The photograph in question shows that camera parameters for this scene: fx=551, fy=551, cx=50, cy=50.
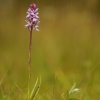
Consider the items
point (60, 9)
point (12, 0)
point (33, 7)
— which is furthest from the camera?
point (12, 0)

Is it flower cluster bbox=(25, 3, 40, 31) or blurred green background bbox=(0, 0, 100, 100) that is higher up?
flower cluster bbox=(25, 3, 40, 31)

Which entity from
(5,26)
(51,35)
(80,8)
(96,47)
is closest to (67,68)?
(96,47)

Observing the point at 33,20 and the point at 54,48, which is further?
the point at 54,48

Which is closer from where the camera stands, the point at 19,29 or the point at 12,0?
the point at 19,29

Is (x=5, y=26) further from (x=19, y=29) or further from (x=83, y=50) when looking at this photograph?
(x=83, y=50)

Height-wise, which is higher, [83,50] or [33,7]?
[33,7]

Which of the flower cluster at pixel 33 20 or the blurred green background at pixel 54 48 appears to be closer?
the flower cluster at pixel 33 20

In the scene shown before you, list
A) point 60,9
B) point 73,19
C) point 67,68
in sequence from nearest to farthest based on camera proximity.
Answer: point 67,68, point 73,19, point 60,9

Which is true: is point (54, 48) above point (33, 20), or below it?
below
